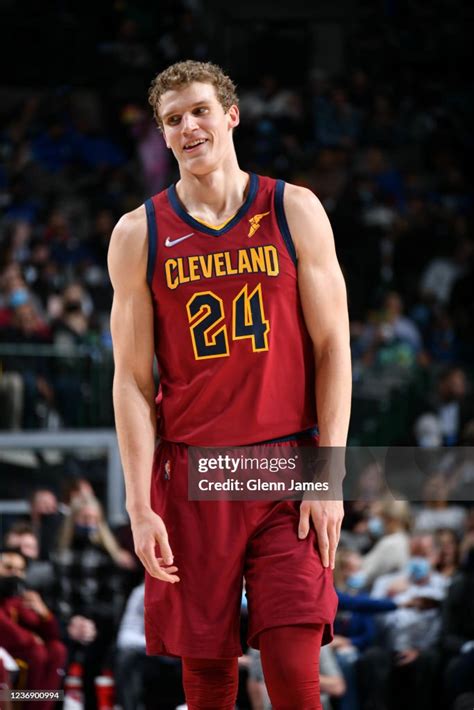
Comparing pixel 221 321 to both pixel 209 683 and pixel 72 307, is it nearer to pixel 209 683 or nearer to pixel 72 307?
pixel 209 683

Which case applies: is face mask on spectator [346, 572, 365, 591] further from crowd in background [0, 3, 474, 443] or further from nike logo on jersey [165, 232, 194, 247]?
nike logo on jersey [165, 232, 194, 247]

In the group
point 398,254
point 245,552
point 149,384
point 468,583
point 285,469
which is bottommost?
point 468,583

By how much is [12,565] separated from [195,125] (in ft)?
12.7

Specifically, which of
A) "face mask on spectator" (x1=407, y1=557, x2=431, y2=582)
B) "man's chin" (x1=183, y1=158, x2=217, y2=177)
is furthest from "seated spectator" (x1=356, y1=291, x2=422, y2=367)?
"man's chin" (x1=183, y1=158, x2=217, y2=177)

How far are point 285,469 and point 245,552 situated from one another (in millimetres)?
279

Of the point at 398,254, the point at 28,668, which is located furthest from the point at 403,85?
the point at 28,668

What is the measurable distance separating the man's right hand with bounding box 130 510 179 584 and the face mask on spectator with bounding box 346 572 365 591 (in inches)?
154

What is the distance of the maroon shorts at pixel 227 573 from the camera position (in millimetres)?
3514

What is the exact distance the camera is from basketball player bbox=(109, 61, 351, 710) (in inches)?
142

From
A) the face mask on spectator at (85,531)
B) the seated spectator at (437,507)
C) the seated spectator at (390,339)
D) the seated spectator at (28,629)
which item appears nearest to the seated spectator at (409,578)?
the seated spectator at (437,507)

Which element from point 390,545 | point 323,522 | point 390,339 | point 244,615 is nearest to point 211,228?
point 323,522

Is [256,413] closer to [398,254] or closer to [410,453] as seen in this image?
[410,453]

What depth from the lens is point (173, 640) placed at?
12.0 ft

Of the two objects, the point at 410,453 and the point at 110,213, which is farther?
the point at 110,213
